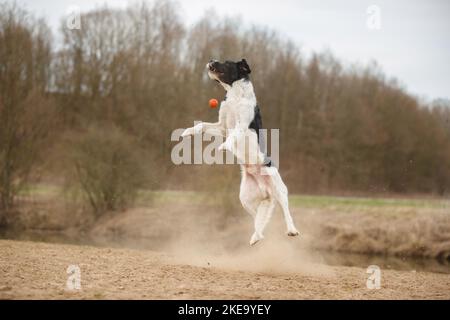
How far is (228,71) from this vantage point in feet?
30.1

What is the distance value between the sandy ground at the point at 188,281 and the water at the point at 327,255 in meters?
6.14

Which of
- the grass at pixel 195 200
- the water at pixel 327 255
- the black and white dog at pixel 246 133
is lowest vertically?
the water at pixel 327 255

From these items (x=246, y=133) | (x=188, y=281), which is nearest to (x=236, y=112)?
(x=246, y=133)

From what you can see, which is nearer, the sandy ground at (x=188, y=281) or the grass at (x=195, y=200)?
the sandy ground at (x=188, y=281)

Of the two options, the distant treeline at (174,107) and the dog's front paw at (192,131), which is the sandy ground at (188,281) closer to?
the dog's front paw at (192,131)

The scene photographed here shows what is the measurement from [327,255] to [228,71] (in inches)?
484

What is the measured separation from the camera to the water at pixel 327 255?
57.1 ft

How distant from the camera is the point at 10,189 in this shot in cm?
2453

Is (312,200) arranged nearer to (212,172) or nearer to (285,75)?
(212,172)

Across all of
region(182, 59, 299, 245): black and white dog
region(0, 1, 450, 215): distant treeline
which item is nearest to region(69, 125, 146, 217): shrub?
region(0, 1, 450, 215): distant treeline

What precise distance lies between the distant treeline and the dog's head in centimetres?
1422

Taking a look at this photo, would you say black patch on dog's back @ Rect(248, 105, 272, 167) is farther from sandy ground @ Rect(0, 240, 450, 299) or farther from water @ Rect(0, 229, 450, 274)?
water @ Rect(0, 229, 450, 274)

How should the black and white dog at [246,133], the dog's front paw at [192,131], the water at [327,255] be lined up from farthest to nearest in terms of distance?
the water at [327,255], the dog's front paw at [192,131], the black and white dog at [246,133]

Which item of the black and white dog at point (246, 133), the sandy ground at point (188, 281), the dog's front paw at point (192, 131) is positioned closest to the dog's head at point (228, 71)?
the black and white dog at point (246, 133)
